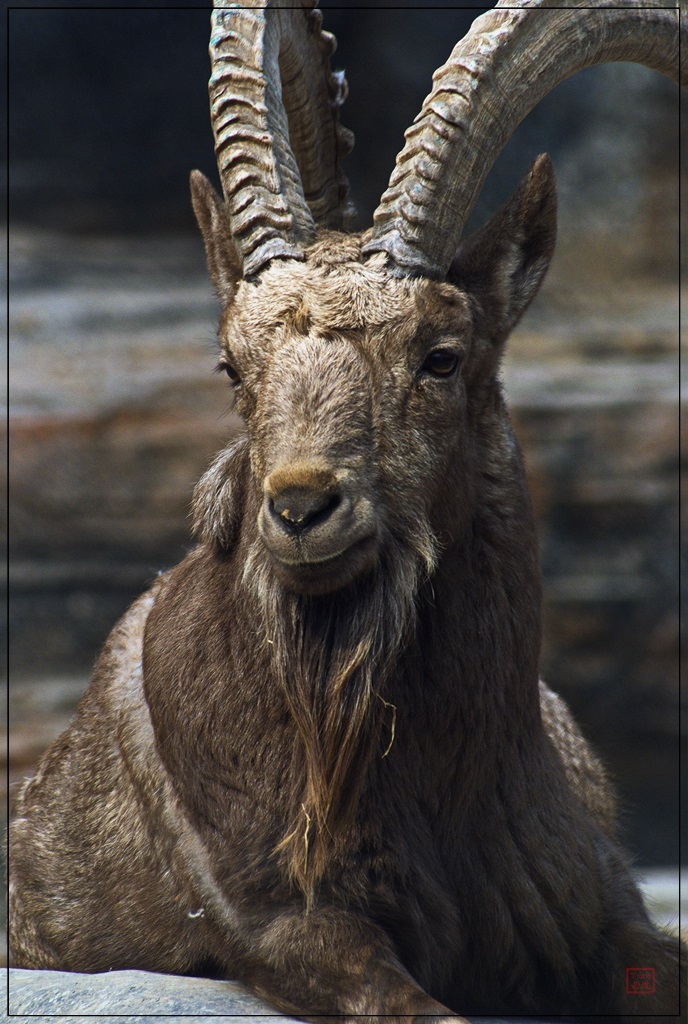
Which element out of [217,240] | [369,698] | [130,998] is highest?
[217,240]

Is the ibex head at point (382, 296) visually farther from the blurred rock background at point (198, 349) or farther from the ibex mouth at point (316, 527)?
the blurred rock background at point (198, 349)

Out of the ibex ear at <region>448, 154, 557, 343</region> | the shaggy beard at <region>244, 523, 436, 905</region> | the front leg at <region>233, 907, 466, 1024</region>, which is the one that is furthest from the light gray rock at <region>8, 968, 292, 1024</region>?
the ibex ear at <region>448, 154, 557, 343</region>

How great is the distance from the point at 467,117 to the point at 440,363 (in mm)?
724

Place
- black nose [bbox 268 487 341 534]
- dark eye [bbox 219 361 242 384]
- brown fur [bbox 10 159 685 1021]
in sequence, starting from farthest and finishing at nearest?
dark eye [bbox 219 361 242 384] → brown fur [bbox 10 159 685 1021] → black nose [bbox 268 487 341 534]

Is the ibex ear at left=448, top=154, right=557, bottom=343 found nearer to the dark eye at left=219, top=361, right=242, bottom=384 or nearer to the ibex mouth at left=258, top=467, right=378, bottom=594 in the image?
the dark eye at left=219, top=361, right=242, bottom=384

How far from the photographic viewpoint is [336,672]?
3.32 meters

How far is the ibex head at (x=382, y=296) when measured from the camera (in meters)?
3.15

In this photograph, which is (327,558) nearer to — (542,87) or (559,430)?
(542,87)

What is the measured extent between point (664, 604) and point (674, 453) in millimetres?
1025

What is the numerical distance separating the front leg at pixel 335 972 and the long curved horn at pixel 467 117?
1.82m

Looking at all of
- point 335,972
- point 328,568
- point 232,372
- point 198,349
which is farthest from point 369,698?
point 198,349

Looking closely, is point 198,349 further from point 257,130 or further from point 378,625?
point 378,625

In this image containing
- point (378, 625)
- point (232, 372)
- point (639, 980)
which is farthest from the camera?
point (639, 980)

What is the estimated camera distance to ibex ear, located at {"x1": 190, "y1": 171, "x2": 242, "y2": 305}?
3928 millimetres
